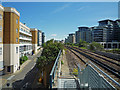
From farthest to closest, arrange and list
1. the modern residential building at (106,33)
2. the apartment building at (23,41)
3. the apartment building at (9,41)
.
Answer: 1. the modern residential building at (106,33)
2. the apartment building at (23,41)
3. the apartment building at (9,41)

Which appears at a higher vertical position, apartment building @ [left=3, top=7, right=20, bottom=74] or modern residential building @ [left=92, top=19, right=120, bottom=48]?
modern residential building @ [left=92, top=19, right=120, bottom=48]

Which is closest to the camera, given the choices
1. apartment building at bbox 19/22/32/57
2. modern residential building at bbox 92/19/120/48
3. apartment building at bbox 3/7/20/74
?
apartment building at bbox 3/7/20/74

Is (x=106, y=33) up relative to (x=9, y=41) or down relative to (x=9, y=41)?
up

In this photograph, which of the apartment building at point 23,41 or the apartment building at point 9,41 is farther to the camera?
the apartment building at point 23,41

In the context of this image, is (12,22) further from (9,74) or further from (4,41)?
(9,74)

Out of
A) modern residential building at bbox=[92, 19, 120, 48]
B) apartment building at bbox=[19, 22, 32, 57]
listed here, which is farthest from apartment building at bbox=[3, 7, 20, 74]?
modern residential building at bbox=[92, 19, 120, 48]

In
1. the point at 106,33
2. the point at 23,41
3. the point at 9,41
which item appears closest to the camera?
the point at 9,41

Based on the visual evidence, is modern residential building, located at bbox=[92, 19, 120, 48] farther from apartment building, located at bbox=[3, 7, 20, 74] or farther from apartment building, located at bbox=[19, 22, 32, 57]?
apartment building, located at bbox=[3, 7, 20, 74]

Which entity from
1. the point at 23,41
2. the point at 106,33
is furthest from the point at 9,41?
the point at 106,33

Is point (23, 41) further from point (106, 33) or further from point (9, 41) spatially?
point (106, 33)

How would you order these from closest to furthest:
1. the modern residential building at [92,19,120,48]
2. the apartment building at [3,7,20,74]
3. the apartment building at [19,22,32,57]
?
the apartment building at [3,7,20,74]
the apartment building at [19,22,32,57]
the modern residential building at [92,19,120,48]

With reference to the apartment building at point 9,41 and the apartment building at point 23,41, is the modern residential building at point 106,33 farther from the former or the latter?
the apartment building at point 9,41

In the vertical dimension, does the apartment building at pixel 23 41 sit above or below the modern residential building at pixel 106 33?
below

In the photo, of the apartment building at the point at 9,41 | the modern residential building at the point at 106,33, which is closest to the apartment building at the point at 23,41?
the apartment building at the point at 9,41
